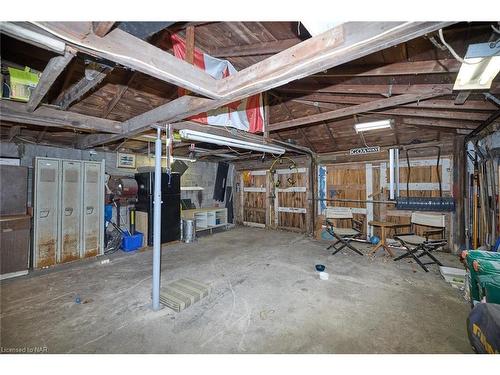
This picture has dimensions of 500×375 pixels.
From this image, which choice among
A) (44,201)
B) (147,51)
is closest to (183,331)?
(147,51)

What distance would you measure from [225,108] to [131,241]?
3.71 metres

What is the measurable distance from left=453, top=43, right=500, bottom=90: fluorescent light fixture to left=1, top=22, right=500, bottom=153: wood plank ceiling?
222mm

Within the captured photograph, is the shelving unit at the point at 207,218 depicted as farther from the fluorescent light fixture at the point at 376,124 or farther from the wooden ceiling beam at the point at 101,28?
the wooden ceiling beam at the point at 101,28

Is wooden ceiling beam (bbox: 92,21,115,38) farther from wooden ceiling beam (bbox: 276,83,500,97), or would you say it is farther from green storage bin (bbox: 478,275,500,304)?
green storage bin (bbox: 478,275,500,304)

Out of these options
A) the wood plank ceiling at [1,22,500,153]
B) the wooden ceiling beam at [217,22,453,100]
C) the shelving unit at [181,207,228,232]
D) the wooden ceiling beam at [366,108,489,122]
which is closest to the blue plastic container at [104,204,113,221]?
the wood plank ceiling at [1,22,500,153]

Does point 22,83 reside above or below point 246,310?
above

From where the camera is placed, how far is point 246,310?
2.59 metres

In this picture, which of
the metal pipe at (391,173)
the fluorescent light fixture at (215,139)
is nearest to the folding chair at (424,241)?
the metal pipe at (391,173)

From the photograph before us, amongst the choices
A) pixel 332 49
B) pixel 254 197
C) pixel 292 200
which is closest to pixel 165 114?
pixel 332 49

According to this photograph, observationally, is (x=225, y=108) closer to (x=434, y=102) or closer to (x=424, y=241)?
(x=434, y=102)

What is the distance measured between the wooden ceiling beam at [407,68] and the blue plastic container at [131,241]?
4996 mm

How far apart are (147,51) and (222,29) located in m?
1.23

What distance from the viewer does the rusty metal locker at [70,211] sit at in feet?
13.7

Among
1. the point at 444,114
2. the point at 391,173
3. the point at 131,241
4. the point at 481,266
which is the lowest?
the point at 131,241
